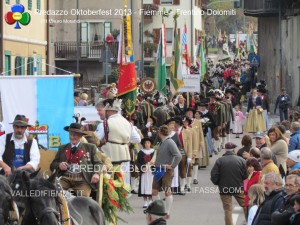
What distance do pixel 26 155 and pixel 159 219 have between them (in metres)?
2.69

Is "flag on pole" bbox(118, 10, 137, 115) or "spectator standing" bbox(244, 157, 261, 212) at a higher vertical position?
"flag on pole" bbox(118, 10, 137, 115)

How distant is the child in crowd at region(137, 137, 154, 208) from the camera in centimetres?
2077

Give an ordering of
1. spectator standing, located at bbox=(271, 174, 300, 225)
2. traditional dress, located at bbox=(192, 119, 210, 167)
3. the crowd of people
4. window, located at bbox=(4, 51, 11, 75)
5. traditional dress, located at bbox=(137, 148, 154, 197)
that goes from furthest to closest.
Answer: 1. window, located at bbox=(4, 51, 11, 75)
2. traditional dress, located at bbox=(192, 119, 210, 167)
3. traditional dress, located at bbox=(137, 148, 154, 197)
4. the crowd of people
5. spectator standing, located at bbox=(271, 174, 300, 225)

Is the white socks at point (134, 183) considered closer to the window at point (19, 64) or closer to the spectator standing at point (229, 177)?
the spectator standing at point (229, 177)

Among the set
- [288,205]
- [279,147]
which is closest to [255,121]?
[279,147]

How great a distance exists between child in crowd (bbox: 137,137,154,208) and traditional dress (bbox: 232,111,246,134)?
1581 cm

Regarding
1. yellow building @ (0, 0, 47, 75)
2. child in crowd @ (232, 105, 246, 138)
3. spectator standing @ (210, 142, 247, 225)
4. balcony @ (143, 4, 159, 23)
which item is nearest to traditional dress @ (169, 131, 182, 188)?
spectator standing @ (210, 142, 247, 225)

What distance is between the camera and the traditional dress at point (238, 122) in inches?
1468

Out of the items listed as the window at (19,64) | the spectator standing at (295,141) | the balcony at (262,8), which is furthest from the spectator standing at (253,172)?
the balcony at (262,8)

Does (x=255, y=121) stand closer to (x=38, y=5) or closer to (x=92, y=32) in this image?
(x=38, y=5)

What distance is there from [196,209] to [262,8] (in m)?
39.3

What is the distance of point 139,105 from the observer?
29.1m

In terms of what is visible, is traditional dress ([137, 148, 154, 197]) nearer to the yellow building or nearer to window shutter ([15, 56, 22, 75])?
the yellow building

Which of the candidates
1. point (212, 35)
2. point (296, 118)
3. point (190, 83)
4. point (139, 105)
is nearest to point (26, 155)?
point (296, 118)
